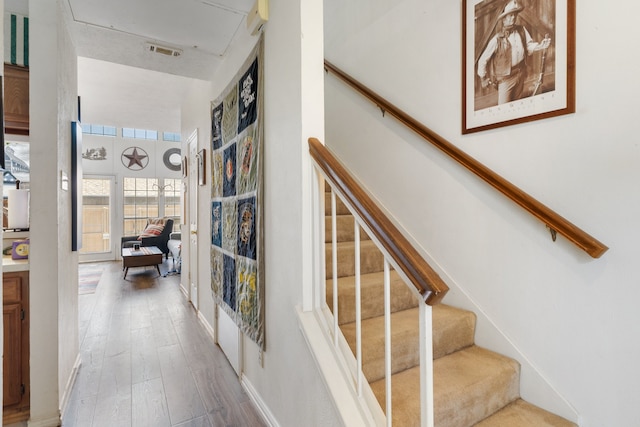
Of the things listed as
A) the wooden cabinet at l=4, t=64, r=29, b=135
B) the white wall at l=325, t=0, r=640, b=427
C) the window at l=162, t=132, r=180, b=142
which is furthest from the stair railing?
the window at l=162, t=132, r=180, b=142

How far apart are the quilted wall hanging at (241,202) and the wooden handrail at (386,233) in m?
0.64

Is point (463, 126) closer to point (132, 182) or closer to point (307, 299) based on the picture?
point (307, 299)

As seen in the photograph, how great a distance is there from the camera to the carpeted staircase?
132 centimetres

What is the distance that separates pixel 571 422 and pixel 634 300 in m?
0.61

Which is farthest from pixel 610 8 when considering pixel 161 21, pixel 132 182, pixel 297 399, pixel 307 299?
pixel 132 182

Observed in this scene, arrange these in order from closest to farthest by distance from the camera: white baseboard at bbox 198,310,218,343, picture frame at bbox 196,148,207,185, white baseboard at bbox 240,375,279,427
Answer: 1. white baseboard at bbox 240,375,279,427
2. white baseboard at bbox 198,310,218,343
3. picture frame at bbox 196,148,207,185

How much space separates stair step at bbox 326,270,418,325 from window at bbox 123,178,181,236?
7.53 metres

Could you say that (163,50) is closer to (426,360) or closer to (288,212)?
(288,212)

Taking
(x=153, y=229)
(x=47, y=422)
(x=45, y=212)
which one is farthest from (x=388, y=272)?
(x=153, y=229)

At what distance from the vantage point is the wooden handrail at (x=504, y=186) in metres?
1.28

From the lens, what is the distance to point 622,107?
126 centimetres

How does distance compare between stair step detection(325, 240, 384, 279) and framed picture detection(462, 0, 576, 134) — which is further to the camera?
stair step detection(325, 240, 384, 279)

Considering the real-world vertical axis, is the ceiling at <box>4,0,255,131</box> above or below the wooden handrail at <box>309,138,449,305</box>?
above

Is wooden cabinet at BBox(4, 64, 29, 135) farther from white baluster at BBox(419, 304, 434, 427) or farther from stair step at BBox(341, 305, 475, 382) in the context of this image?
white baluster at BBox(419, 304, 434, 427)
